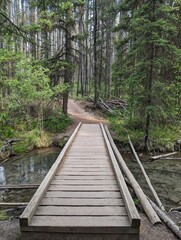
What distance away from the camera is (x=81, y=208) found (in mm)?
3643

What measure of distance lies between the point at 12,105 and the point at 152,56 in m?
7.81

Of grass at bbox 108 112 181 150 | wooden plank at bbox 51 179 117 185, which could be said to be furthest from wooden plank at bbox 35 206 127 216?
grass at bbox 108 112 181 150

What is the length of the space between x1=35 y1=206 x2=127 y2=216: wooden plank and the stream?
11.1ft

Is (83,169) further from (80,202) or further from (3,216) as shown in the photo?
(3,216)

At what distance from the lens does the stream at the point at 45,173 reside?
7.00 m

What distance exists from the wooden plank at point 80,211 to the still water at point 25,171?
3426 millimetres

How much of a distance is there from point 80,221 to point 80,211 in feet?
1.02

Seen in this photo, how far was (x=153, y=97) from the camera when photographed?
37.5 feet

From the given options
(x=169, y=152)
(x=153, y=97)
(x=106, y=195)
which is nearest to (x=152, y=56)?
(x=153, y=97)

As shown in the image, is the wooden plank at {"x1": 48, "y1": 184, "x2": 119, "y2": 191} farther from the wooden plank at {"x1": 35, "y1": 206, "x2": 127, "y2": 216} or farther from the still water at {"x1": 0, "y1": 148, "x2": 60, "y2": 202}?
the still water at {"x1": 0, "y1": 148, "x2": 60, "y2": 202}

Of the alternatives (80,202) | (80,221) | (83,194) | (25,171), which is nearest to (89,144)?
(25,171)

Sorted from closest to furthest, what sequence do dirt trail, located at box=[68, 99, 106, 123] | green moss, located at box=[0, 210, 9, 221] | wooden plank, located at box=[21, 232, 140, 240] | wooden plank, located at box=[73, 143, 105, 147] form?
wooden plank, located at box=[21, 232, 140, 240] → green moss, located at box=[0, 210, 9, 221] → wooden plank, located at box=[73, 143, 105, 147] → dirt trail, located at box=[68, 99, 106, 123]

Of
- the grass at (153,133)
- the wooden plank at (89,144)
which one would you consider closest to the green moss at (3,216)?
the wooden plank at (89,144)

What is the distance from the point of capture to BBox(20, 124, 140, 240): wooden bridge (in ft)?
10.1
